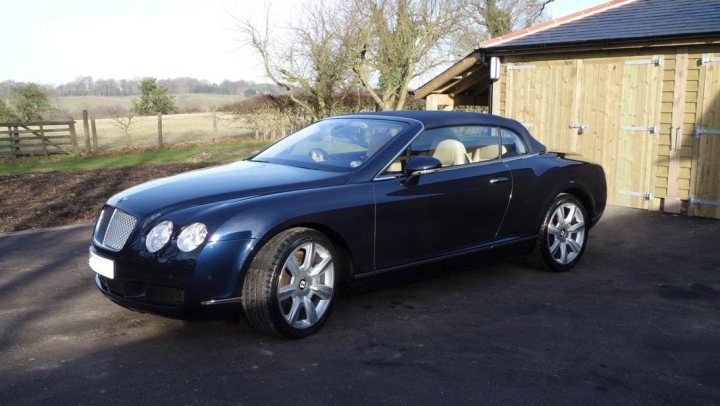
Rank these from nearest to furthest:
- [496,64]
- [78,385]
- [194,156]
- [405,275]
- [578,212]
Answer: [78,385] < [405,275] < [578,212] < [496,64] < [194,156]

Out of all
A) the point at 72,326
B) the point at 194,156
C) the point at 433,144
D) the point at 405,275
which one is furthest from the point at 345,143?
the point at 194,156

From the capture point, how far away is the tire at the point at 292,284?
14.1 ft

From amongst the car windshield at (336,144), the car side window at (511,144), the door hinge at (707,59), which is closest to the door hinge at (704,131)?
the door hinge at (707,59)

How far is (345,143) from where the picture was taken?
18.2 ft

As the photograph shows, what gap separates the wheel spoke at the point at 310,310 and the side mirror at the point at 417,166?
46.3 inches

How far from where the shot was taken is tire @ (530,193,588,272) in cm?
626

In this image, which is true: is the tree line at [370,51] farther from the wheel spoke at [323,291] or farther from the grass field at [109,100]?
the grass field at [109,100]

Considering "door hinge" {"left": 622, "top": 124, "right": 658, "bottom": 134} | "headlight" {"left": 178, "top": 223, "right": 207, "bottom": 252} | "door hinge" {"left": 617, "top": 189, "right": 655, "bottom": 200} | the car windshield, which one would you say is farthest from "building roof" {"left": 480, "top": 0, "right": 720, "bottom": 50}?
"headlight" {"left": 178, "top": 223, "right": 207, "bottom": 252}

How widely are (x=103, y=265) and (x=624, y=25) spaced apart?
873cm

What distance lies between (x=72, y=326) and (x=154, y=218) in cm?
130

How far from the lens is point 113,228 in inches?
181

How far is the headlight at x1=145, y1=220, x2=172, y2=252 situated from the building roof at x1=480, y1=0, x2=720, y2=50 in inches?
308

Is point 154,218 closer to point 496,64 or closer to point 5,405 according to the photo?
point 5,405

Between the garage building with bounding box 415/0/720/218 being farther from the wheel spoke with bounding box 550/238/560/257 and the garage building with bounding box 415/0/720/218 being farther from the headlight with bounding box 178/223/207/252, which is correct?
the headlight with bounding box 178/223/207/252
